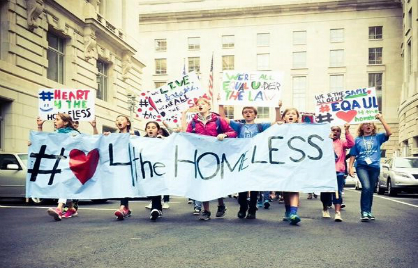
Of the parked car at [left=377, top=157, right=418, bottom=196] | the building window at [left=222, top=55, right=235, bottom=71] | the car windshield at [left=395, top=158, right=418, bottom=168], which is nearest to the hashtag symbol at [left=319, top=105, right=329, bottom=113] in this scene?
the parked car at [left=377, top=157, right=418, bottom=196]

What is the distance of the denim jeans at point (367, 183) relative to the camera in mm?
8262

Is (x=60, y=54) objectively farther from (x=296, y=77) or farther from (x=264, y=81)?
(x=296, y=77)

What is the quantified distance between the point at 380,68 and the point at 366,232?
51.2m

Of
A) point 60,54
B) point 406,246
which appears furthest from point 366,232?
point 60,54

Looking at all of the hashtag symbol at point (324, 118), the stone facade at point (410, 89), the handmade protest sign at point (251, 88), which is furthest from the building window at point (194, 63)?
the handmade protest sign at point (251, 88)

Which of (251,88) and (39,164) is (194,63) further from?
(39,164)

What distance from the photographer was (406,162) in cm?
1856

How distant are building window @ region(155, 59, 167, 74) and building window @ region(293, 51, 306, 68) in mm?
15659

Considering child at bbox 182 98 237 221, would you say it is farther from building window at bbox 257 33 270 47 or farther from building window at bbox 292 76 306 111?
building window at bbox 257 33 270 47

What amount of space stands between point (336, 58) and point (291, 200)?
50.8 meters

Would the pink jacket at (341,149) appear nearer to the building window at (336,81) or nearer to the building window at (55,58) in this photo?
the building window at (55,58)

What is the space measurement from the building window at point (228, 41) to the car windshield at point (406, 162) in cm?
4094

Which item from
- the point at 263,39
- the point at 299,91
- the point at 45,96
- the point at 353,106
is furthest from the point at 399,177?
the point at 263,39

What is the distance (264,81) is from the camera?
37.3 ft
